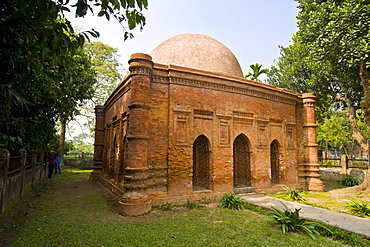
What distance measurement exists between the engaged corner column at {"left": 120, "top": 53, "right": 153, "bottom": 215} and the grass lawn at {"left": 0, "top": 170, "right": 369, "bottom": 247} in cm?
40

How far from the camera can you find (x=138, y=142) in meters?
6.65

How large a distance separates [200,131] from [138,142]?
7.99ft

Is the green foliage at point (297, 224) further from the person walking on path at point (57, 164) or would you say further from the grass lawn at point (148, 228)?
the person walking on path at point (57, 164)

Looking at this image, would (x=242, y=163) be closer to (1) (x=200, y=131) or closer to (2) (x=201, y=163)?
(2) (x=201, y=163)

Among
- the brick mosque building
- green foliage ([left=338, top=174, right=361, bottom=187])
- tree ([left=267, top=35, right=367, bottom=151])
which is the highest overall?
tree ([left=267, top=35, right=367, bottom=151])

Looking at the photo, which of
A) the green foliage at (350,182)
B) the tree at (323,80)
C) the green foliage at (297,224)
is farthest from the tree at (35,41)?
the green foliage at (350,182)

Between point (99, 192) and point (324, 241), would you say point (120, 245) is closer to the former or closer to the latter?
point (324, 241)

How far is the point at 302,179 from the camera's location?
10.7 metres

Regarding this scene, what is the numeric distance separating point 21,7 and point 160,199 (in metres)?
6.11

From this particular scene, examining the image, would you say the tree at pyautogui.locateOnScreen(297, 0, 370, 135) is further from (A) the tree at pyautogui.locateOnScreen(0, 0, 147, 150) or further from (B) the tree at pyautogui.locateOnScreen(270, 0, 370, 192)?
(A) the tree at pyautogui.locateOnScreen(0, 0, 147, 150)

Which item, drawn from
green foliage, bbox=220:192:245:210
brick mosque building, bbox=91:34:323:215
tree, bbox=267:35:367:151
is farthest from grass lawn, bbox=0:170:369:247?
tree, bbox=267:35:367:151

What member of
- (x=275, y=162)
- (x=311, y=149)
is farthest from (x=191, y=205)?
(x=311, y=149)

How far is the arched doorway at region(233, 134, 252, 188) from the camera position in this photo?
30.1 ft

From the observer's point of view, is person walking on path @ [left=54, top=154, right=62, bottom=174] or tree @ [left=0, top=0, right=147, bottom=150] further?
person walking on path @ [left=54, top=154, right=62, bottom=174]
